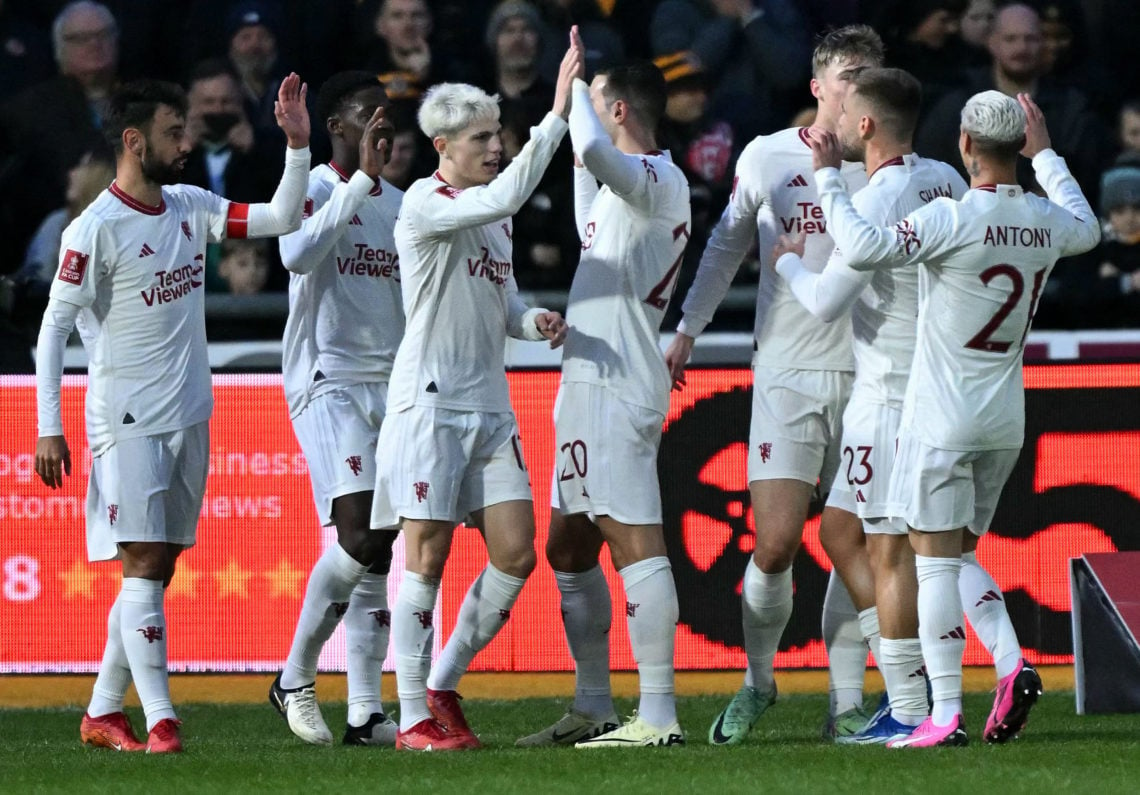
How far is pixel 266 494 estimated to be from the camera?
28.0ft

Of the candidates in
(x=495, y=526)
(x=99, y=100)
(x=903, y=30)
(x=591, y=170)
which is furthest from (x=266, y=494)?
(x=903, y=30)

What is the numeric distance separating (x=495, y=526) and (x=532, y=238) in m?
5.09

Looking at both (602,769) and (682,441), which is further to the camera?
(682,441)

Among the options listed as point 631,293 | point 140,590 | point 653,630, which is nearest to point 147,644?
point 140,590

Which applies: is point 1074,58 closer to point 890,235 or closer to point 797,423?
point 797,423

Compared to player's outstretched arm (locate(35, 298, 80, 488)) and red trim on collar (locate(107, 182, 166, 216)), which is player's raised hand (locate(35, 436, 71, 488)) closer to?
player's outstretched arm (locate(35, 298, 80, 488))

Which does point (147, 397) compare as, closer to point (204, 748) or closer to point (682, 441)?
point (204, 748)

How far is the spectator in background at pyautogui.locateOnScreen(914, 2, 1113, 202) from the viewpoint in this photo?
11.1m

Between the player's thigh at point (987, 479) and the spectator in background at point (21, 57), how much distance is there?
7655 mm

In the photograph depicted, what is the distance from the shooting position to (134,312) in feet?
21.0

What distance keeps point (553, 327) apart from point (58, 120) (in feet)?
21.1

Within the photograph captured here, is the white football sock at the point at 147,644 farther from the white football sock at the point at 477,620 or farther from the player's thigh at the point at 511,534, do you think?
the player's thigh at the point at 511,534

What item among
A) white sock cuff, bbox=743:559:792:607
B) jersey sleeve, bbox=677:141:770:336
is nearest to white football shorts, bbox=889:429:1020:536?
white sock cuff, bbox=743:559:792:607

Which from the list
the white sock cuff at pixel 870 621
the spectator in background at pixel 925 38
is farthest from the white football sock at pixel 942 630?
the spectator in background at pixel 925 38
